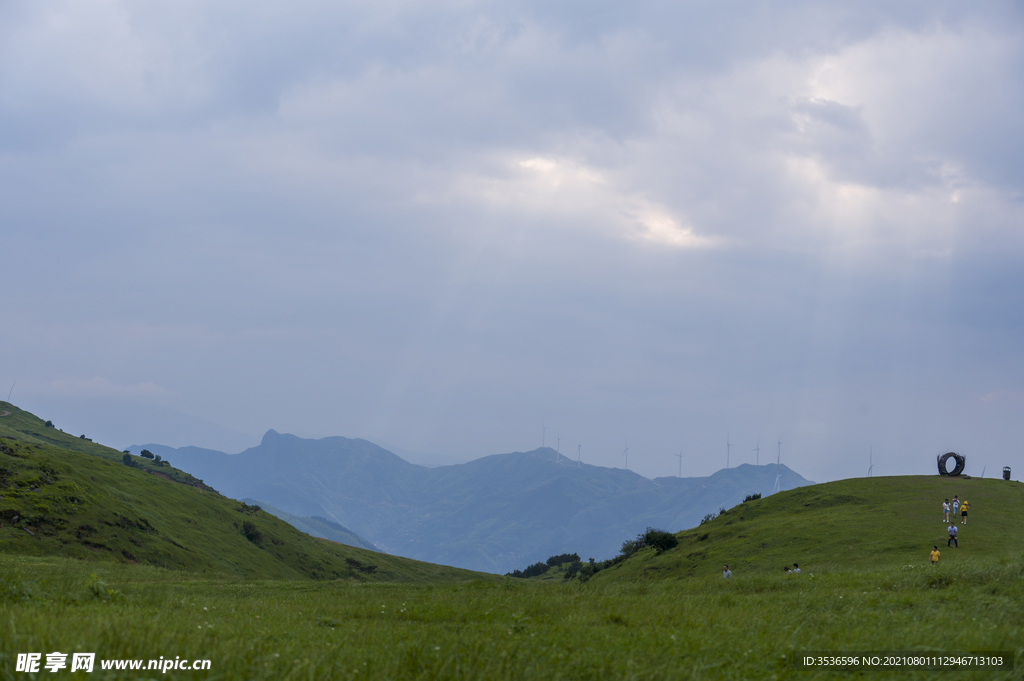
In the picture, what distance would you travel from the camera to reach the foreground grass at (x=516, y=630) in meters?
9.88

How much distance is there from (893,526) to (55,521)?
91.9 meters

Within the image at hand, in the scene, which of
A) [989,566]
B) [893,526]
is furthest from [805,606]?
[893,526]

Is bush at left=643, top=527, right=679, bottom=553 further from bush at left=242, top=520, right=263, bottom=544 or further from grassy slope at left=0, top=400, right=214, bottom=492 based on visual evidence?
grassy slope at left=0, top=400, right=214, bottom=492

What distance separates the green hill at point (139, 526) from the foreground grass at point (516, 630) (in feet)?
181

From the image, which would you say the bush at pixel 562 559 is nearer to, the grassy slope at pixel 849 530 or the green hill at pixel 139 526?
the green hill at pixel 139 526

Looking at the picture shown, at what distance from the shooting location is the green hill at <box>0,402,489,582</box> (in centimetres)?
6391

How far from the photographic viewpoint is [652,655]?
1138 cm

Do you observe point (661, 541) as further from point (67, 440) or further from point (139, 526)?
point (67, 440)

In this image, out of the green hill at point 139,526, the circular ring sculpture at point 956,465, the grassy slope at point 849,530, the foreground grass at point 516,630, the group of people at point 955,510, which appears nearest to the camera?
the foreground grass at point 516,630

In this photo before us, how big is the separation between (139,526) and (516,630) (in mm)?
82415

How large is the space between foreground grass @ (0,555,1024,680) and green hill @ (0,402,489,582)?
181 feet

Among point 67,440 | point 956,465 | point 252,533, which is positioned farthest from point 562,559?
point 67,440

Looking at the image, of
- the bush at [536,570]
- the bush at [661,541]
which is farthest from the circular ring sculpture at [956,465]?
the bush at [536,570]

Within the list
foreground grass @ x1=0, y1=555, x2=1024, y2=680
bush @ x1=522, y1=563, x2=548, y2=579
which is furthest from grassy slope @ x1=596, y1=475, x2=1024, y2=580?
bush @ x1=522, y1=563, x2=548, y2=579
